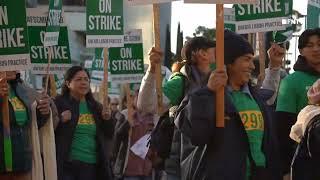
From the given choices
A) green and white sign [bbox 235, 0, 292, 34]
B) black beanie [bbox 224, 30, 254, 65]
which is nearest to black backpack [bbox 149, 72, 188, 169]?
black beanie [bbox 224, 30, 254, 65]

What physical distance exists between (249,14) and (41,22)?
2.97 meters

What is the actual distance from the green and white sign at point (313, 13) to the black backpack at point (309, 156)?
11.1 feet

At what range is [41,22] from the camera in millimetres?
11492

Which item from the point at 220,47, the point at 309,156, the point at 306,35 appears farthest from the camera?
the point at 306,35

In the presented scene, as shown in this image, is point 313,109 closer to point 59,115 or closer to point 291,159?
point 291,159

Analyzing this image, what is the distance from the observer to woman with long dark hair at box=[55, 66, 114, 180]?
10180 millimetres

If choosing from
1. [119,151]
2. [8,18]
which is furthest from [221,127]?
[119,151]

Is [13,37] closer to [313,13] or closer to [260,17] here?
[260,17]

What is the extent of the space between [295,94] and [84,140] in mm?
3372

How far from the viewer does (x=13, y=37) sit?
8750mm

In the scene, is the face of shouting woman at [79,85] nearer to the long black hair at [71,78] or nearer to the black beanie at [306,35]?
the long black hair at [71,78]

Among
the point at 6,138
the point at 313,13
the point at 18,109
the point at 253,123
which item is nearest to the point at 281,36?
the point at 313,13

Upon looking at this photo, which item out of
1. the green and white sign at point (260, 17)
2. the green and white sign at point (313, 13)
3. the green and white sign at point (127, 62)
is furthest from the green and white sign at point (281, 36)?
the green and white sign at point (127, 62)

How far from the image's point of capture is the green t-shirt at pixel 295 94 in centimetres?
743
